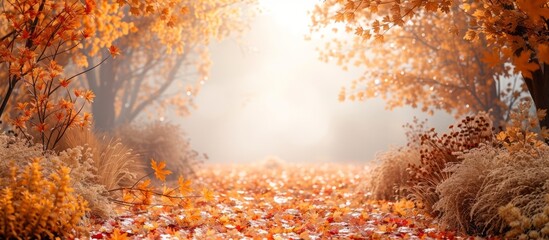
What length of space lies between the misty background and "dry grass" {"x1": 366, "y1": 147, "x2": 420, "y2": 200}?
23240 millimetres

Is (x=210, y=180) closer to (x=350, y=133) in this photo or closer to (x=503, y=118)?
(x=503, y=118)

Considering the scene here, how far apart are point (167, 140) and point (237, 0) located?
323cm

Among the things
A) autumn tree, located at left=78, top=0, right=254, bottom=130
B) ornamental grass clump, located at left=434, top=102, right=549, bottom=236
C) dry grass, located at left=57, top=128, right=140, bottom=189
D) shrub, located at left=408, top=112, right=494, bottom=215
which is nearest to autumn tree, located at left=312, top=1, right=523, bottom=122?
autumn tree, located at left=78, top=0, right=254, bottom=130

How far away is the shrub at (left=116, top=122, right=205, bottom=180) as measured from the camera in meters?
10.6

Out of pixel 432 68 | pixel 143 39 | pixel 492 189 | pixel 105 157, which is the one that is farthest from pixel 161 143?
pixel 492 189

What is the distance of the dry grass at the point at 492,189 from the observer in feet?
15.9

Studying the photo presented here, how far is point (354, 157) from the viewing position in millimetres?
32156

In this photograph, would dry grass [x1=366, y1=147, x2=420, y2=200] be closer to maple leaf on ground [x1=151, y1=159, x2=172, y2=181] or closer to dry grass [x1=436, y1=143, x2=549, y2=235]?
dry grass [x1=436, y1=143, x2=549, y2=235]

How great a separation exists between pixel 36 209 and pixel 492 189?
388cm

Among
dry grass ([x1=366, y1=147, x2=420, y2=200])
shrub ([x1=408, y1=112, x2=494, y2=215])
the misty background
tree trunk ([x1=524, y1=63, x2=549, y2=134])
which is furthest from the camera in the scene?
the misty background

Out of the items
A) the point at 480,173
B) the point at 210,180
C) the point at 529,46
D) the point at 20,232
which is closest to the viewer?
the point at 20,232

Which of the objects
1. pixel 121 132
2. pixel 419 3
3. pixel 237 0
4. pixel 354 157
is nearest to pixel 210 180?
pixel 121 132

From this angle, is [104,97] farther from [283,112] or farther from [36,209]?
[283,112]

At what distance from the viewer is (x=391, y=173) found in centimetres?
760
